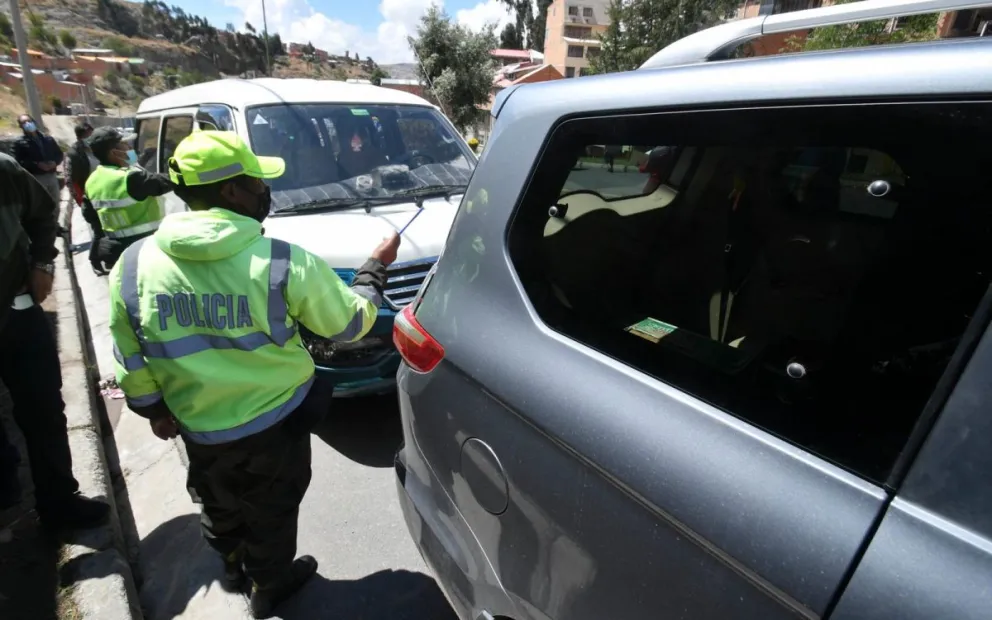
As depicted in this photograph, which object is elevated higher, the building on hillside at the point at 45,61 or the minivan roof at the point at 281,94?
the minivan roof at the point at 281,94

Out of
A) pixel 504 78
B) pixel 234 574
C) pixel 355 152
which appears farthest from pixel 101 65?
pixel 234 574

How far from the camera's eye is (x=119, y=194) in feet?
15.5

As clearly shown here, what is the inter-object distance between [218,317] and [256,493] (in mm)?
739

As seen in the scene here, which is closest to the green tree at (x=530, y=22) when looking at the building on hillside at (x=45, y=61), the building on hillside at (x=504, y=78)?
the building on hillside at (x=504, y=78)

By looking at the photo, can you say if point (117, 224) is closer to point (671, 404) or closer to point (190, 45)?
point (671, 404)

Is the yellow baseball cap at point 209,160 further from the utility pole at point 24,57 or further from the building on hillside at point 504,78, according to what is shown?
the utility pole at point 24,57

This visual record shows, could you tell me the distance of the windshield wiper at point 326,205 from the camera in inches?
135

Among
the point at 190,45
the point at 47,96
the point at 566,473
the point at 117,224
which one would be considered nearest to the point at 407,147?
the point at 117,224

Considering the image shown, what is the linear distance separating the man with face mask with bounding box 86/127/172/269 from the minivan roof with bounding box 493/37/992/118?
443cm

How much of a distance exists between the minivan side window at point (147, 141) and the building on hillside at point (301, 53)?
106 m

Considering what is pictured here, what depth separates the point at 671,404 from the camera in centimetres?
103

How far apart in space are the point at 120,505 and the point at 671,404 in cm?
305

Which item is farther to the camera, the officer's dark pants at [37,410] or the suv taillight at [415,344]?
the officer's dark pants at [37,410]

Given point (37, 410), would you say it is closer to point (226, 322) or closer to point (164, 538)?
point (164, 538)
